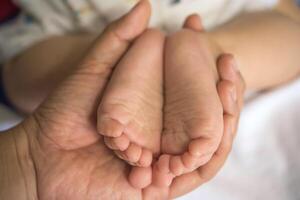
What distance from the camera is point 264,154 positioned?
68cm

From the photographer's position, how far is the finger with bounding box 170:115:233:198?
0.54m

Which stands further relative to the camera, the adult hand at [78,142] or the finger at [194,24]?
the finger at [194,24]

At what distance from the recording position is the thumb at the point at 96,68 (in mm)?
563

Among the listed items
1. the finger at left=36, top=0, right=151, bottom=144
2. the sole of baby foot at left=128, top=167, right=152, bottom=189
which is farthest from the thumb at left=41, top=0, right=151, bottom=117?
the sole of baby foot at left=128, top=167, right=152, bottom=189

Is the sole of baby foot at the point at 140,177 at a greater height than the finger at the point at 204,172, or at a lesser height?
greater

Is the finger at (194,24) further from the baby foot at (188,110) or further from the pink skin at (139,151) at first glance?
the pink skin at (139,151)

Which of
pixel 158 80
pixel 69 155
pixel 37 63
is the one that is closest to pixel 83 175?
pixel 69 155

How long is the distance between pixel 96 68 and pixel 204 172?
200 millimetres

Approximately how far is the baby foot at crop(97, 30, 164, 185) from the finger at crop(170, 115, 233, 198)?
2.0 inches

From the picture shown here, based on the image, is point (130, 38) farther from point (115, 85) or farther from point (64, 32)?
point (64, 32)

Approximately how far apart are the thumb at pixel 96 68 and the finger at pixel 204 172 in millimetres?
145

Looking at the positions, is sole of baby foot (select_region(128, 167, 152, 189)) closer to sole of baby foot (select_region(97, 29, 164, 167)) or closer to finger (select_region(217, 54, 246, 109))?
sole of baby foot (select_region(97, 29, 164, 167))

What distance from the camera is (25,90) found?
748 mm

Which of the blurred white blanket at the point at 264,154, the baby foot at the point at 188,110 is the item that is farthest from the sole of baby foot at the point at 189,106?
the blurred white blanket at the point at 264,154
